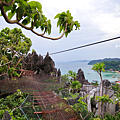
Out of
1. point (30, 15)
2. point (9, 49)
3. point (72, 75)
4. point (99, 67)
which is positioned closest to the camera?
point (30, 15)

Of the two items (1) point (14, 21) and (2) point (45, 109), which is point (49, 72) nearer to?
(2) point (45, 109)

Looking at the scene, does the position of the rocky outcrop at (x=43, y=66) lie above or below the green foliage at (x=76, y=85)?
above

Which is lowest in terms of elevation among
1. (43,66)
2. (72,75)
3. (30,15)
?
(72,75)

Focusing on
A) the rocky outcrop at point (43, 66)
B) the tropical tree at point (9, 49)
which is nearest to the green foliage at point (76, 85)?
the rocky outcrop at point (43, 66)

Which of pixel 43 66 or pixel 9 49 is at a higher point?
pixel 9 49

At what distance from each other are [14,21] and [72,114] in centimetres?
261

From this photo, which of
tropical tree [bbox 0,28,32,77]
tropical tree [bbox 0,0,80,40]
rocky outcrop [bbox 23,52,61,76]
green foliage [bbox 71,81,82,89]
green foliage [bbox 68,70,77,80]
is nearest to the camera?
tropical tree [bbox 0,0,80,40]

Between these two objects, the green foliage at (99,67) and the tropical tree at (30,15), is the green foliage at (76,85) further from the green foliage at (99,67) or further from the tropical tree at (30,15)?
the tropical tree at (30,15)

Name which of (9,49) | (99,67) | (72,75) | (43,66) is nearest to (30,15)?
(99,67)

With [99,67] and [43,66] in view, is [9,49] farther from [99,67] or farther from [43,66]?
[99,67]

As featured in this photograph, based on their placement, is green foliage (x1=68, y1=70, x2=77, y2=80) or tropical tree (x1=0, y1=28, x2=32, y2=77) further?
green foliage (x1=68, y1=70, x2=77, y2=80)

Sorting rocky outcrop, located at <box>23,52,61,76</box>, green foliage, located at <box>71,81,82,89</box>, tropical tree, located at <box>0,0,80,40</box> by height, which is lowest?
green foliage, located at <box>71,81,82,89</box>

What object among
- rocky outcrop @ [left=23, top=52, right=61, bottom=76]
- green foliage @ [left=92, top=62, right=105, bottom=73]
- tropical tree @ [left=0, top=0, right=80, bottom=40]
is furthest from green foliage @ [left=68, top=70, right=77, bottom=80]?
tropical tree @ [left=0, top=0, right=80, bottom=40]

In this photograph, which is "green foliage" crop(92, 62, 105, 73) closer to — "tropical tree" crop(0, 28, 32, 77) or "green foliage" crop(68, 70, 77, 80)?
"green foliage" crop(68, 70, 77, 80)
